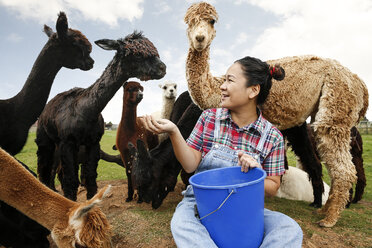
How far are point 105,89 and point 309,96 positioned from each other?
114 inches

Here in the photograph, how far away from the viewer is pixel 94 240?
1631 millimetres

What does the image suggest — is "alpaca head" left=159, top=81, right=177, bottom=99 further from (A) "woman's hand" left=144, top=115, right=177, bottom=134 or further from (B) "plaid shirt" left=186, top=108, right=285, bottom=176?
(A) "woman's hand" left=144, top=115, right=177, bottom=134

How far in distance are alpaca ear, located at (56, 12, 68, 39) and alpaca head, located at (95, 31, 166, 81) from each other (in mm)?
478

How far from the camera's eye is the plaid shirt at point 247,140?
203cm

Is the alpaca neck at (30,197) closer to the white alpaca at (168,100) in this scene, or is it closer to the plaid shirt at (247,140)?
the plaid shirt at (247,140)

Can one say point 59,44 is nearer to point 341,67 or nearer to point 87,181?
Answer: point 87,181

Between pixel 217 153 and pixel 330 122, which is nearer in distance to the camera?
pixel 217 153

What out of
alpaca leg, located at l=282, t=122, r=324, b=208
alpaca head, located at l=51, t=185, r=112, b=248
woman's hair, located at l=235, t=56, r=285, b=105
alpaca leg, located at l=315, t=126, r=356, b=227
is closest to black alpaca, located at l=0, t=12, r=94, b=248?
alpaca head, located at l=51, t=185, r=112, b=248

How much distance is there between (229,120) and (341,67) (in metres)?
2.62

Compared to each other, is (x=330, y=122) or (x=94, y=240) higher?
(x=330, y=122)

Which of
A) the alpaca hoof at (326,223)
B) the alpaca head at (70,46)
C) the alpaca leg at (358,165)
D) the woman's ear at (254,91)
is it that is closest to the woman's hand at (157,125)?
the woman's ear at (254,91)

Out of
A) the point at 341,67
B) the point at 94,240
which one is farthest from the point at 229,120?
the point at 341,67

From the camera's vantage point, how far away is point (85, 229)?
5.32ft

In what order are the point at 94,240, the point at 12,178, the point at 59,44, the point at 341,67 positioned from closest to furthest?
1. the point at 94,240
2. the point at 12,178
3. the point at 59,44
4. the point at 341,67
